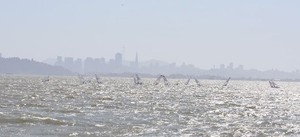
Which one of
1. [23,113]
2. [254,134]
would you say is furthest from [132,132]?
[23,113]

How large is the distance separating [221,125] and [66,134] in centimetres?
1220

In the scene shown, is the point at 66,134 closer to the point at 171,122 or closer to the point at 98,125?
the point at 98,125

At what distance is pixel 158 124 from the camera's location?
132 ft

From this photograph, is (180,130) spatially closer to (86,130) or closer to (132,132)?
(132,132)

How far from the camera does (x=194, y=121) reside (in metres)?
43.9

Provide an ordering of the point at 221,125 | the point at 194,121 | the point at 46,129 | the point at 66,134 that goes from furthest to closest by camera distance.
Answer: the point at 194,121, the point at 221,125, the point at 46,129, the point at 66,134

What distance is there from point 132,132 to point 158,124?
565 cm

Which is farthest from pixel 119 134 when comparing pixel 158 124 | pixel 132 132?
pixel 158 124

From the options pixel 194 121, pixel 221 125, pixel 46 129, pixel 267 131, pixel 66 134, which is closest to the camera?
pixel 66 134

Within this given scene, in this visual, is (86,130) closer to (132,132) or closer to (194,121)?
(132,132)

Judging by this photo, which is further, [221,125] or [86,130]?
[221,125]

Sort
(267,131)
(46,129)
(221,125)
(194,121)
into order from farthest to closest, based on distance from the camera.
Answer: (194,121)
(221,125)
(267,131)
(46,129)

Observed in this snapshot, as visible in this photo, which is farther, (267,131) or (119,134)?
(267,131)

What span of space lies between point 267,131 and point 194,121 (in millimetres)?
7331
